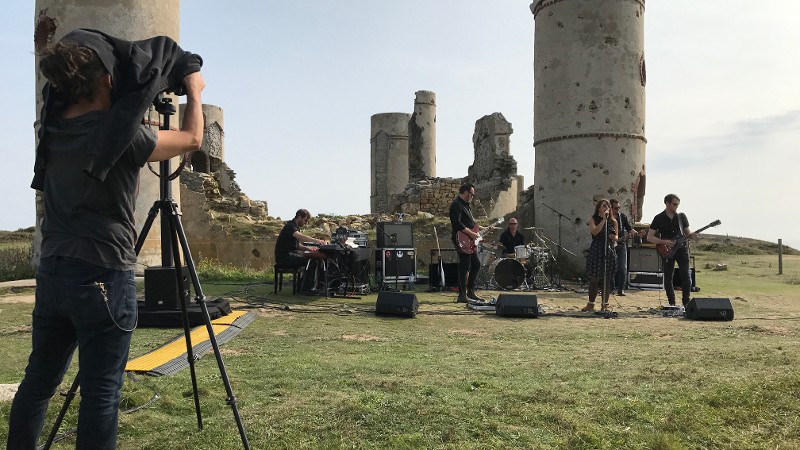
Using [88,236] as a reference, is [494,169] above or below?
above

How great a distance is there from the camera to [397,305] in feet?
24.0

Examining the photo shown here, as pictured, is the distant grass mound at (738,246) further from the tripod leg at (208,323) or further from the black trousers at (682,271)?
the tripod leg at (208,323)

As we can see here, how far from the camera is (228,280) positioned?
1229 cm

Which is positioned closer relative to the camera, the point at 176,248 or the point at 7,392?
the point at 176,248

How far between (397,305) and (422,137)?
22658mm

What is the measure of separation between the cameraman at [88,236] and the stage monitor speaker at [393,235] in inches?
381

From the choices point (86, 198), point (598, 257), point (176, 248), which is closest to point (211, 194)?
point (598, 257)

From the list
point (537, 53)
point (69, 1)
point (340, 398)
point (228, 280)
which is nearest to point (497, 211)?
point (537, 53)

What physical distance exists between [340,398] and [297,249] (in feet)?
22.2

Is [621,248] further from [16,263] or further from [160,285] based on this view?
[16,263]

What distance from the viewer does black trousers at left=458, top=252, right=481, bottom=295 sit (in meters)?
9.21

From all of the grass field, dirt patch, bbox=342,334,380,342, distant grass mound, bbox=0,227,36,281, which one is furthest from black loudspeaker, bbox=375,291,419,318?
distant grass mound, bbox=0,227,36,281

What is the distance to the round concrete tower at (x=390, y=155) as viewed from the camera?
105 ft

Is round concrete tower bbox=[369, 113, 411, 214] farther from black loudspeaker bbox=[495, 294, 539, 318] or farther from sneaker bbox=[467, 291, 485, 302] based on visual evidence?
black loudspeaker bbox=[495, 294, 539, 318]
